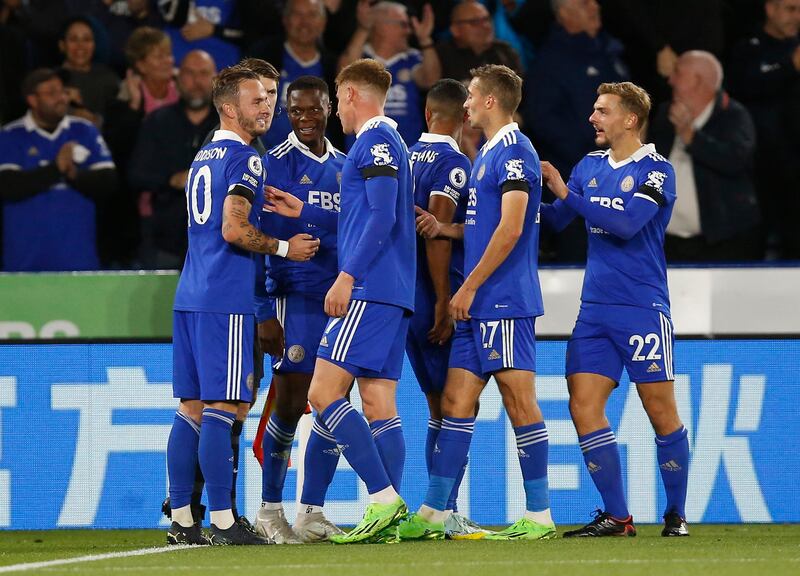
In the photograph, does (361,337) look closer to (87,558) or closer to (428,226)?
(428,226)

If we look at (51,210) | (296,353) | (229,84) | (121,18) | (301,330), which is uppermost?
(121,18)

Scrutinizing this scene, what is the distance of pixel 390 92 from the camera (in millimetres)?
9820

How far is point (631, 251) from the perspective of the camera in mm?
6488

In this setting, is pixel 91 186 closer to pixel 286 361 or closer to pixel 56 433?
pixel 56 433

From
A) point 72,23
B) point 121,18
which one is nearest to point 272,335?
point 72,23

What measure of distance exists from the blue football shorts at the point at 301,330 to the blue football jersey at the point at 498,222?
2.49ft

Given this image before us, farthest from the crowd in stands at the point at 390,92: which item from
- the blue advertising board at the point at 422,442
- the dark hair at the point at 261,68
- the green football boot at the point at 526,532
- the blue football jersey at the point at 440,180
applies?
the green football boot at the point at 526,532

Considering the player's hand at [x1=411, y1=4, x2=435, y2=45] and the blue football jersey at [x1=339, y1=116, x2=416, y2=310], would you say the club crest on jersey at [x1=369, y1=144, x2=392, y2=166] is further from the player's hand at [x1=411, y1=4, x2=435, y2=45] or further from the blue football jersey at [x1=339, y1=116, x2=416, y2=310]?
the player's hand at [x1=411, y1=4, x2=435, y2=45]

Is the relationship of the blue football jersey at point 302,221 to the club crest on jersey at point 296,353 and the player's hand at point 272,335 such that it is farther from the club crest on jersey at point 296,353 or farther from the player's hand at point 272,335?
the club crest on jersey at point 296,353

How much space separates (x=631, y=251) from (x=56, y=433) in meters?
3.52

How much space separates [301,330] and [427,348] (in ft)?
2.08

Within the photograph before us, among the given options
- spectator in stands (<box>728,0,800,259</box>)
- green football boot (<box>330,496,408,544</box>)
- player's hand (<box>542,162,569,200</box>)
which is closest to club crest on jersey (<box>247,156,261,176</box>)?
player's hand (<box>542,162,569,200</box>)

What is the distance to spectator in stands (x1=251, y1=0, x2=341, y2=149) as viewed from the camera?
991cm

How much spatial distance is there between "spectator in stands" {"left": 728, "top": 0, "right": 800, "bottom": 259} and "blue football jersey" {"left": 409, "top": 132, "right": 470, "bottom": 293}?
3.81m
